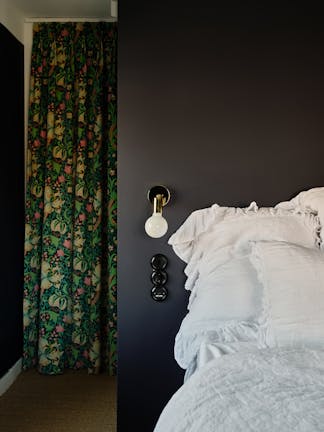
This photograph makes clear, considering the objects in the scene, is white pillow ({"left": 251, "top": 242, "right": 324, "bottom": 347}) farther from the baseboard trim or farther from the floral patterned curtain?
the baseboard trim

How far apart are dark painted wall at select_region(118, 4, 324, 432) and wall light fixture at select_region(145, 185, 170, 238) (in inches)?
1.6

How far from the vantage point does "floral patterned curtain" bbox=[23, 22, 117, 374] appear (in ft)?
10.1

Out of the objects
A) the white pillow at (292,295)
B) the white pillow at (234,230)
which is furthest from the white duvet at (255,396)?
the white pillow at (234,230)

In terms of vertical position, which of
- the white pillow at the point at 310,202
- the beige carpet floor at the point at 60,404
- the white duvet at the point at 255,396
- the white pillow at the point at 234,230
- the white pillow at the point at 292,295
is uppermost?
the white pillow at the point at 310,202

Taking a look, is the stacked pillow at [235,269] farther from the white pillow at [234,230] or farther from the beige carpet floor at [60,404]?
the beige carpet floor at [60,404]

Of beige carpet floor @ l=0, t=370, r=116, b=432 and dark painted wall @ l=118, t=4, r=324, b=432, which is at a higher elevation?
dark painted wall @ l=118, t=4, r=324, b=432

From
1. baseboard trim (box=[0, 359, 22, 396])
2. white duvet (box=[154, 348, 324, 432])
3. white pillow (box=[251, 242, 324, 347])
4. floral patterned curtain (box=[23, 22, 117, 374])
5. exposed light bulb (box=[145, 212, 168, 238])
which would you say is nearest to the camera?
white duvet (box=[154, 348, 324, 432])

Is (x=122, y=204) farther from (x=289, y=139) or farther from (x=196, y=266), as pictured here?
(x=289, y=139)

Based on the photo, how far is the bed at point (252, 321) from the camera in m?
0.94

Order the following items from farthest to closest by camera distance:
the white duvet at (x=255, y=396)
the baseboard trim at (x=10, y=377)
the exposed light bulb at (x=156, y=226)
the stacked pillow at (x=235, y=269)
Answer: the baseboard trim at (x=10, y=377)
the exposed light bulb at (x=156, y=226)
the stacked pillow at (x=235, y=269)
the white duvet at (x=255, y=396)

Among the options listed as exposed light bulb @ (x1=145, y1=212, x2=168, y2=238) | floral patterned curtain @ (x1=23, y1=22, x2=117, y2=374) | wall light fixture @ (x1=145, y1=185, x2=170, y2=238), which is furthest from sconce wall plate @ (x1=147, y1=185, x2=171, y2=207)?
floral patterned curtain @ (x1=23, y1=22, x2=117, y2=374)

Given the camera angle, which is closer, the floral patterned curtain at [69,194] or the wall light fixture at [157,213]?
the wall light fixture at [157,213]

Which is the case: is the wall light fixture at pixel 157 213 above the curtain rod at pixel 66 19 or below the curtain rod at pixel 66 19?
below

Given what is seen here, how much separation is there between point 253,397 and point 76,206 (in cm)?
230
